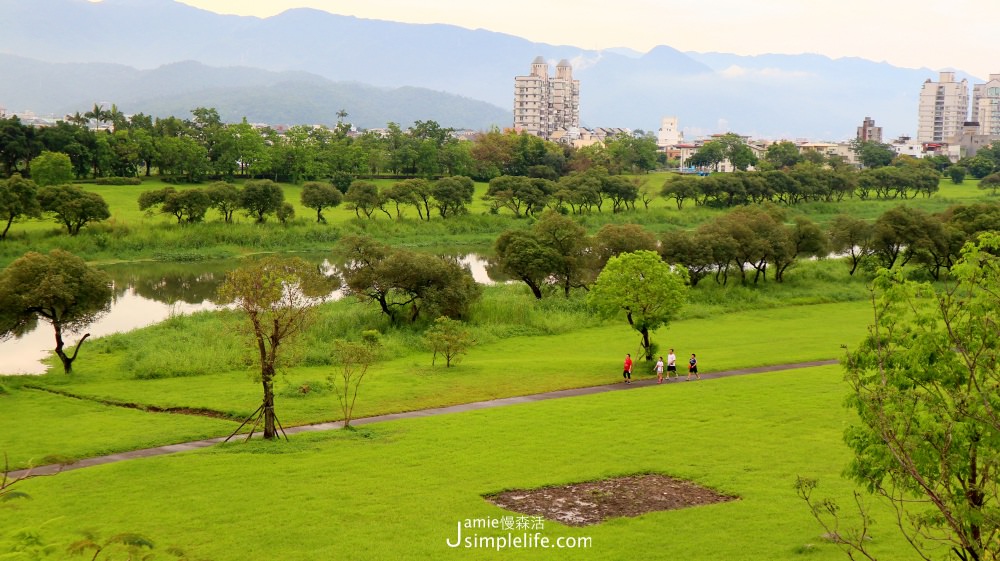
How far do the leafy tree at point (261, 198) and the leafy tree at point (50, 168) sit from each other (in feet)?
59.0

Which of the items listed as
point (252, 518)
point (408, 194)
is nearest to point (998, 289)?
point (252, 518)

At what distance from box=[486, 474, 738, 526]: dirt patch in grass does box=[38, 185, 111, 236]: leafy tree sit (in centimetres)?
6145

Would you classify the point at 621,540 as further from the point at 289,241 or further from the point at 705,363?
the point at 289,241

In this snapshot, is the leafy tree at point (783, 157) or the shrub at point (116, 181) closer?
the shrub at point (116, 181)

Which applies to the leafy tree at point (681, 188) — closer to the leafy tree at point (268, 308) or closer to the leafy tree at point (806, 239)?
the leafy tree at point (806, 239)

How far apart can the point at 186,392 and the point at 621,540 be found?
65.5ft

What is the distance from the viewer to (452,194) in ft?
305

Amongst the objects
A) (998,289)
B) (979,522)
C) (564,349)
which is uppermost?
(998,289)

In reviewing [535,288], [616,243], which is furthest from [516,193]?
[535,288]

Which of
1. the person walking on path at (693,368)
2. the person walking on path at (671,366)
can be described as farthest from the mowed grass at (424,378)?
the person walking on path at (693,368)

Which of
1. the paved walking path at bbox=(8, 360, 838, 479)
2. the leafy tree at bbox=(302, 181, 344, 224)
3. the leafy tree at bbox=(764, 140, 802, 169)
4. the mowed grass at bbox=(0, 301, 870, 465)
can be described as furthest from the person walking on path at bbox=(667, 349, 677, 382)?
the leafy tree at bbox=(764, 140, 802, 169)

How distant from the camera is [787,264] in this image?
59.0 metres

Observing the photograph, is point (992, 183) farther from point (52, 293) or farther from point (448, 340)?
point (52, 293)

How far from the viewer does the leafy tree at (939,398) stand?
40.2ft
